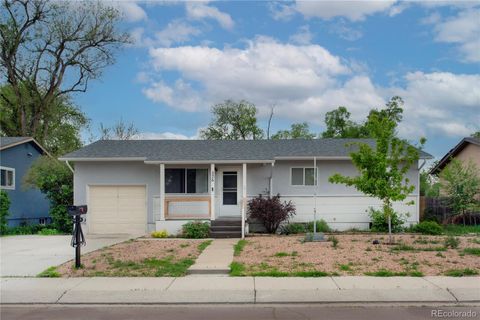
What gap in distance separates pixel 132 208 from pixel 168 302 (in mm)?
12632

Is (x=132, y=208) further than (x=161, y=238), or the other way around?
(x=132, y=208)

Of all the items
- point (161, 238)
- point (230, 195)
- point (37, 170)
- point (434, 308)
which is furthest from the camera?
point (37, 170)

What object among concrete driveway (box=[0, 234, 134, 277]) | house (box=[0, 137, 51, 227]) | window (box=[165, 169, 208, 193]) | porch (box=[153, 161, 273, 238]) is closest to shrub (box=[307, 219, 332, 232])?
porch (box=[153, 161, 273, 238])

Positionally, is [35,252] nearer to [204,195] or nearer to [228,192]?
[204,195]

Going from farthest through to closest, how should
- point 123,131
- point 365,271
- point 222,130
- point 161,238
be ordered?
1. point 222,130
2. point 123,131
3. point 161,238
4. point 365,271

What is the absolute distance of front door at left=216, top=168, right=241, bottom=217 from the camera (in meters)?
20.3

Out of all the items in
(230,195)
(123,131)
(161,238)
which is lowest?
(161,238)

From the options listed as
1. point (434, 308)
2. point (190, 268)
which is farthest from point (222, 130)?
point (434, 308)

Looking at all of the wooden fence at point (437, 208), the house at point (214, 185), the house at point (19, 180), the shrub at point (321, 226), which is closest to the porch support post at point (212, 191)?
the house at point (214, 185)

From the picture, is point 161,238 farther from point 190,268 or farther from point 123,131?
point 123,131

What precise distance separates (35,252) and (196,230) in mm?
5791

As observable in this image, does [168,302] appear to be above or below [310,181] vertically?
below

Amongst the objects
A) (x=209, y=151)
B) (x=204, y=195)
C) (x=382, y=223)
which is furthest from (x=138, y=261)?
(x=382, y=223)

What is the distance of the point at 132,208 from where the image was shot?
2056cm
